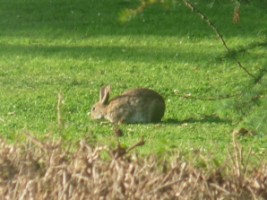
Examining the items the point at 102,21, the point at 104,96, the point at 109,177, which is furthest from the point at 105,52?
the point at 109,177

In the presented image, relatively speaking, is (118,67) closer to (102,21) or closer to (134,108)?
(102,21)

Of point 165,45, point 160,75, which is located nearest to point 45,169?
point 160,75

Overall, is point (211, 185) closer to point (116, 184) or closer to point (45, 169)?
point (116, 184)

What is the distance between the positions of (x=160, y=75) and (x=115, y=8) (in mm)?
4856

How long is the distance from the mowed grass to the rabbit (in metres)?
0.13

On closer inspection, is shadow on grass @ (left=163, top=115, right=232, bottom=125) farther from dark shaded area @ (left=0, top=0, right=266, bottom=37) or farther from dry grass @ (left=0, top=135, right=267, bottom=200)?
dry grass @ (left=0, top=135, right=267, bottom=200)

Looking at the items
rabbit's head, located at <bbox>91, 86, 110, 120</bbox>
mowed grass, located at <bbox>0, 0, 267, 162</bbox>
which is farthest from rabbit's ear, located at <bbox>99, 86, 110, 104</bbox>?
mowed grass, located at <bbox>0, 0, 267, 162</bbox>

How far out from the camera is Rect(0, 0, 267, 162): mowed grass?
9609mm

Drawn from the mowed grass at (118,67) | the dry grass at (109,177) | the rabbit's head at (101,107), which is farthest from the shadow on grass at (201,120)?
the dry grass at (109,177)

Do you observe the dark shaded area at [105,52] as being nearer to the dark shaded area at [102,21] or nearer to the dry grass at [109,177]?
the dark shaded area at [102,21]

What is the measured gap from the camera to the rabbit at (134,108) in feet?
34.1

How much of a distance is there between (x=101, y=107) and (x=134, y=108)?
0.35 meters

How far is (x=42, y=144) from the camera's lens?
4715mm

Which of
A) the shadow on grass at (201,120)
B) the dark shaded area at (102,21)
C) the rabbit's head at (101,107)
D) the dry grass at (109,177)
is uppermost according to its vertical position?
the dry grass at (109,177)
